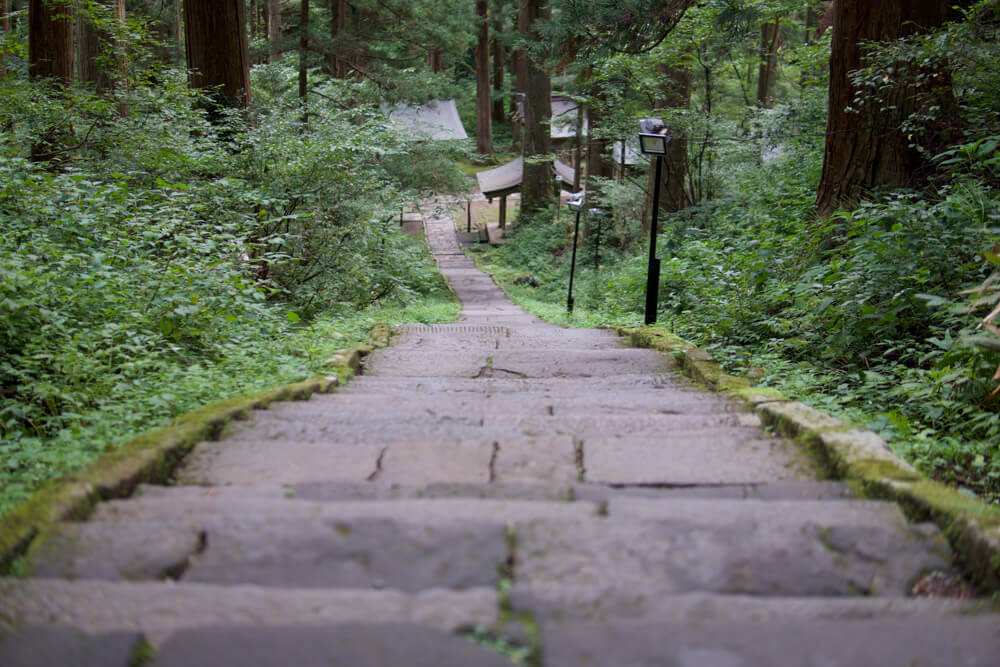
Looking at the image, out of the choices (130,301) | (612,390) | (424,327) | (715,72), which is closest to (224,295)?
(130,301)

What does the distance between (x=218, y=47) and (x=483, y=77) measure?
76.7 feet

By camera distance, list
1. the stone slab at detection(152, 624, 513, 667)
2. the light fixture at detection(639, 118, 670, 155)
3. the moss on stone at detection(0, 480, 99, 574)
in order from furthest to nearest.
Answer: the light fixture at detection(639, 118, 670, 155), the moss on stone at detection(0, 480, 99, 574), the stone slab at detection(152, 624, 513, 667)

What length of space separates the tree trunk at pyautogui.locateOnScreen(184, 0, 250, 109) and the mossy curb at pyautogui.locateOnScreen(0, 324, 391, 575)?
24.3 ft

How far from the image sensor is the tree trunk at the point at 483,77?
30.3m

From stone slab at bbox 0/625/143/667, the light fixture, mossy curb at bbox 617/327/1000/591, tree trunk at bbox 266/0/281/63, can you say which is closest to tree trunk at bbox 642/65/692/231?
the light fixture

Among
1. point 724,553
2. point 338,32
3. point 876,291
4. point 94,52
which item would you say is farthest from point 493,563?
point 338,32

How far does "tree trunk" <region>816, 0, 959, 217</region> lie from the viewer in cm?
657

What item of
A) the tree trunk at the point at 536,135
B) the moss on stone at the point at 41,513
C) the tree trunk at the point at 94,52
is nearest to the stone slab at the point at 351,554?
the moss on stone at the point at 41,513

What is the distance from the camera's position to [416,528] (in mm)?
2035

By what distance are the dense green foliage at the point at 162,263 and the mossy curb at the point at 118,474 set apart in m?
0.42

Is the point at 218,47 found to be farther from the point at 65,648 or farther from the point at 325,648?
the point at 325,648

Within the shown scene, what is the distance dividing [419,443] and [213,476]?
801 mm

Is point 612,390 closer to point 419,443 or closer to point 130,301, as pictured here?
point 419,443

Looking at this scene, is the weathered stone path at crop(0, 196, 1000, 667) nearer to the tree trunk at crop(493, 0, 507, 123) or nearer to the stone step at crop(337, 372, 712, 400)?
the stone step at crop(337, 372, 712, 400)
